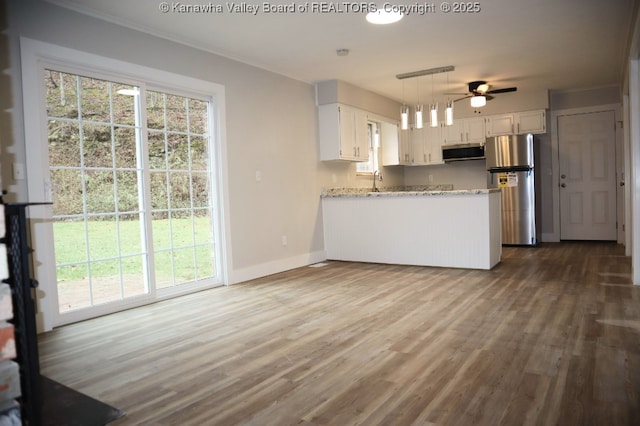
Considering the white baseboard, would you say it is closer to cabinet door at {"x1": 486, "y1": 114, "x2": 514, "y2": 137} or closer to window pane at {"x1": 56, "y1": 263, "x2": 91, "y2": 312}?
window pane at {"x1": 56, "y1": 263, "x2": 91, "y2": 312}

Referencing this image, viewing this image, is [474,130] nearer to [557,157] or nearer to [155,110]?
[557,157]

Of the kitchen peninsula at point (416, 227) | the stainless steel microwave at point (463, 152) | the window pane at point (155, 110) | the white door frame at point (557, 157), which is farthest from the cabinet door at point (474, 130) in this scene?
the window pane at point (155, 110)

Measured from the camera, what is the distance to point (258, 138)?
4.96 metres

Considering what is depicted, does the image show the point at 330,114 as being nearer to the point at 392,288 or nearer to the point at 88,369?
the point at 392,288

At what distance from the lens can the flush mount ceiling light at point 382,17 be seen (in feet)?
11.9

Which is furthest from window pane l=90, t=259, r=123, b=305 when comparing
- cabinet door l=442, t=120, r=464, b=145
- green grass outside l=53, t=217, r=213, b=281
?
cabinet door l=442, t=120, r=464, b=145

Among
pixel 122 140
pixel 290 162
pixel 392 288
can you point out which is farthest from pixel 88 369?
pixel 290 162

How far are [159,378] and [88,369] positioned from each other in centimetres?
47

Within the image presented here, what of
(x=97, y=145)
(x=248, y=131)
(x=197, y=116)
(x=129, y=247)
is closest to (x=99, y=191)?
(x=97, y=145)

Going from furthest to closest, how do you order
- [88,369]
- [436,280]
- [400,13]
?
[436,280], [400,13], [88,369]

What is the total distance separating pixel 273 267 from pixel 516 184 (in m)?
4.03

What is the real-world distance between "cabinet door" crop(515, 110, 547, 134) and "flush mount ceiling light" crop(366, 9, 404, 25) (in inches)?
163

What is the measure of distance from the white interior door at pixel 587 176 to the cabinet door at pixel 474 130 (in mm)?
1162

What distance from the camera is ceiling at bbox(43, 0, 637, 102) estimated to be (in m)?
3.61
